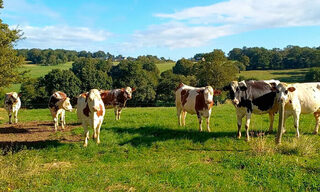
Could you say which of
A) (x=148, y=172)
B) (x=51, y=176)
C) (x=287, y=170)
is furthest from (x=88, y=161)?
(x=287, y=170)

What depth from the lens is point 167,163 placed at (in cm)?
805

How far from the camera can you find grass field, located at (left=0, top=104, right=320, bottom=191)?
629cm

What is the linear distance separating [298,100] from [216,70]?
37.3 metres

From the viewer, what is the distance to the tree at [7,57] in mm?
16688

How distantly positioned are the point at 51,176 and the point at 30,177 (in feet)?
1.73

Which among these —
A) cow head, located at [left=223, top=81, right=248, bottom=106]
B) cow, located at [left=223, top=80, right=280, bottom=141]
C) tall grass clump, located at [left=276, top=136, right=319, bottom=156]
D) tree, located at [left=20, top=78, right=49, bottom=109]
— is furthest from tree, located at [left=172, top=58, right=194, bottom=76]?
tall grass clump, located at [left=276, top=136, right=319, bottom=156]

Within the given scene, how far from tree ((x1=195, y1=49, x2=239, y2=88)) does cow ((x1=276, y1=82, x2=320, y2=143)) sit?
3585 centimetres

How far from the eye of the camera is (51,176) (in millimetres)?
7012

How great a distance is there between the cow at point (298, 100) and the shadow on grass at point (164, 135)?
8.42 ft

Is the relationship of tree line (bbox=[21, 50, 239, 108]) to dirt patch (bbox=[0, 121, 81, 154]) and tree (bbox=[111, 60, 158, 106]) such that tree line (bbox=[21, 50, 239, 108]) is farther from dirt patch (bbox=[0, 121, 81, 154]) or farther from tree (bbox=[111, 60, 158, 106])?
dirt patch (bbox=[0, 121, 81, 154])

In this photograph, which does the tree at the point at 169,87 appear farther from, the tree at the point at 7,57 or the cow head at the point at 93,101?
the cow head at the point at 93,101

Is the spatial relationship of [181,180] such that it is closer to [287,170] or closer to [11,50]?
[287,170]

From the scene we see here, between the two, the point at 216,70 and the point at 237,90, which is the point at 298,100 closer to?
the point at 237,90

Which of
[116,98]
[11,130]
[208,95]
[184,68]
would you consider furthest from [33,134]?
[184,68]
